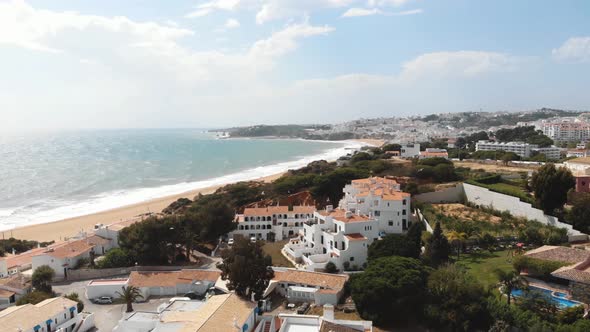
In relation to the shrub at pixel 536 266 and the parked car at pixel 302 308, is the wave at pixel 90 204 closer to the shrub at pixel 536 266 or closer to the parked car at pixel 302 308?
the parked car at pixel 302 308

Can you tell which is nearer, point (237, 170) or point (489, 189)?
point (489, 189)

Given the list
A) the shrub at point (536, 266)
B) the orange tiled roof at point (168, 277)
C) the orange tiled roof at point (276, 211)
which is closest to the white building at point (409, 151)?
A: the orange tiled roof at point (276, 211)

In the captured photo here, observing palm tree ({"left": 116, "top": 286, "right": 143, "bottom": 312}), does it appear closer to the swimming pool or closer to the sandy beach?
the sandy beach

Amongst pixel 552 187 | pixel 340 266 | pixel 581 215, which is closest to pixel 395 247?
pixel 340 266

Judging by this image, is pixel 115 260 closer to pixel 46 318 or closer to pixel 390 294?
pixel 46 318

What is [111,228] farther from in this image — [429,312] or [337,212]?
[429,312]

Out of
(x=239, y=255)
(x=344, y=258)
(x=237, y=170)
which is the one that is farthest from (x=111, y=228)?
(x=237, y=170)
